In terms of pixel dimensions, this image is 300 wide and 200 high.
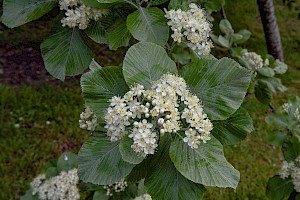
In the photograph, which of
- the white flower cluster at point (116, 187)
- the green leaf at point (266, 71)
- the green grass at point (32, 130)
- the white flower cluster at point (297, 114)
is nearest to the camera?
the white flower cluster at point (116, 187)

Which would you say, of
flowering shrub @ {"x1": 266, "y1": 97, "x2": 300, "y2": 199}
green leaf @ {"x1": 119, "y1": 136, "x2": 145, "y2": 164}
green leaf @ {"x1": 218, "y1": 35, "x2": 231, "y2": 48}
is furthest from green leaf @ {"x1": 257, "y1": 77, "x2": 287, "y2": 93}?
green leaf @ {"x1": 119, "y1": 136, "x2": 145, "y2": 164}

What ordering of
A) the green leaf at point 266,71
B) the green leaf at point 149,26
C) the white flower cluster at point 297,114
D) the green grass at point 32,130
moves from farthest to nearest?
1. the green grass at point 32,130
2. the green leaf at point 266,71
3. the white flower cluster at point 297,114
4. the green leaf at point 149,26

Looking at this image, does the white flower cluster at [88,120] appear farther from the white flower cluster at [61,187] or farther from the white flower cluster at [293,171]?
the white flower cluster at [293,171]

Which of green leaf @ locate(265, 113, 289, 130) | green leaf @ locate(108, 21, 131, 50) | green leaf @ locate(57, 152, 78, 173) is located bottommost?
green leaf @ locate(57, 152, 78, 173)

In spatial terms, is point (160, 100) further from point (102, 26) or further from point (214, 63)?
point (102, 26)

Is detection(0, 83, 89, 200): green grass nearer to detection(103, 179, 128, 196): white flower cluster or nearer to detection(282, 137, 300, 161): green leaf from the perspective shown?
detection(103, 179, 128, 196): white flower cluster

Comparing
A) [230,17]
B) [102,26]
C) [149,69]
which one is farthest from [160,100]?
[230,17]

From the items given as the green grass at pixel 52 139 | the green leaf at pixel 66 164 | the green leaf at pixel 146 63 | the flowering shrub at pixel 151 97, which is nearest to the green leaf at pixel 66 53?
the flowering shrub at pixel 151 97

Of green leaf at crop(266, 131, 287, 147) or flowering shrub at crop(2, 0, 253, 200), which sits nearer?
flowering shrub at crop(2, 0, 253, 200)
